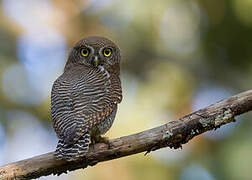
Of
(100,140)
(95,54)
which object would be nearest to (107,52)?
(95,54)

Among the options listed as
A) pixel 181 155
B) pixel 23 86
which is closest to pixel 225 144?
pixel 181 155

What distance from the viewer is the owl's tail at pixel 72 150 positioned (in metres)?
4.69

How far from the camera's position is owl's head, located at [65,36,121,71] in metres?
6.17

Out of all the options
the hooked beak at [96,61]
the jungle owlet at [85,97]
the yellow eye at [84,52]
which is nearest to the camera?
the jungle owlet at [85,97]

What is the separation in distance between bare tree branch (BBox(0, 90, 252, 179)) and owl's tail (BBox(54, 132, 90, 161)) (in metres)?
0.10

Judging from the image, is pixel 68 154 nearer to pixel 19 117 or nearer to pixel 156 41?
pixel 19 117

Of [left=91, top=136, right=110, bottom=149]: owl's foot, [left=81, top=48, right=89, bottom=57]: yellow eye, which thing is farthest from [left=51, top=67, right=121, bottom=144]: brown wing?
[left=81, top=48, right=89, bottom=57]: yellow eye

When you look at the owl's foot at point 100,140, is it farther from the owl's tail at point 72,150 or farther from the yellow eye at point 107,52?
the yellow eye at point 107,52

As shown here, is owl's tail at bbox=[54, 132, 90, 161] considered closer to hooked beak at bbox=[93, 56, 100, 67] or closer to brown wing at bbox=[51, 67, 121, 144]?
brown wing at bbox=[51, 67, 121, 144]

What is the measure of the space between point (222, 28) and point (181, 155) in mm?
3063

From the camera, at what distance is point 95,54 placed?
6.16 meters

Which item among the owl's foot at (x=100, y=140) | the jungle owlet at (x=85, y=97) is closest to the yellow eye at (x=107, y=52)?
the jungle owlet at (x=85, y=97)

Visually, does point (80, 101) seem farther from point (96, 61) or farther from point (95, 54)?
point (95, 54)

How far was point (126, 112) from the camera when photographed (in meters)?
9.56
